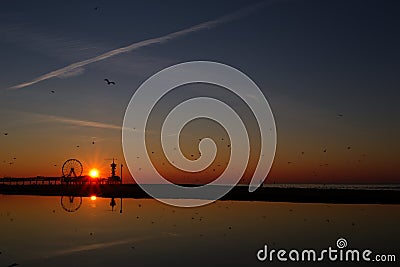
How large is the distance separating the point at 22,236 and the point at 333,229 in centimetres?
1594

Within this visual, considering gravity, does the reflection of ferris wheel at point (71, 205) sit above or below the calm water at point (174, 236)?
above

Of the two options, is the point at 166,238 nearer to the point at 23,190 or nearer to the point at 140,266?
the point at 140,266

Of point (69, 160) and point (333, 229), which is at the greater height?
point (69, 160)

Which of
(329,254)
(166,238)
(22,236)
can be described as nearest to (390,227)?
(329,254)

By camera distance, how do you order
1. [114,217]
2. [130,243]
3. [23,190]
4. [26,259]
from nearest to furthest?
[26,259] → [130,243] → [114,217] → [23,190]

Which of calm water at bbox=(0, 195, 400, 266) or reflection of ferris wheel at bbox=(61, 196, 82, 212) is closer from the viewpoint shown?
calm water at bbox=(0, 195, 400, 266)

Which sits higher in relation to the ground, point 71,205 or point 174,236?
point 71,205

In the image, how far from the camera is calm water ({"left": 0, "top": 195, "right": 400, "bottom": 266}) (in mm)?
20281

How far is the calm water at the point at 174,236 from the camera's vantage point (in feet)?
66.5

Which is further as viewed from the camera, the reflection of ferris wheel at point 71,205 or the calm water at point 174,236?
the reflection of ferris wheel at point 71,205

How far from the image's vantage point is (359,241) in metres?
24.3

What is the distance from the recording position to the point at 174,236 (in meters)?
26.0

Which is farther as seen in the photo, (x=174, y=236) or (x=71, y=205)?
(x=71, y=205)

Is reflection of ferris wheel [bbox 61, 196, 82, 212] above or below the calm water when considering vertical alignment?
above
